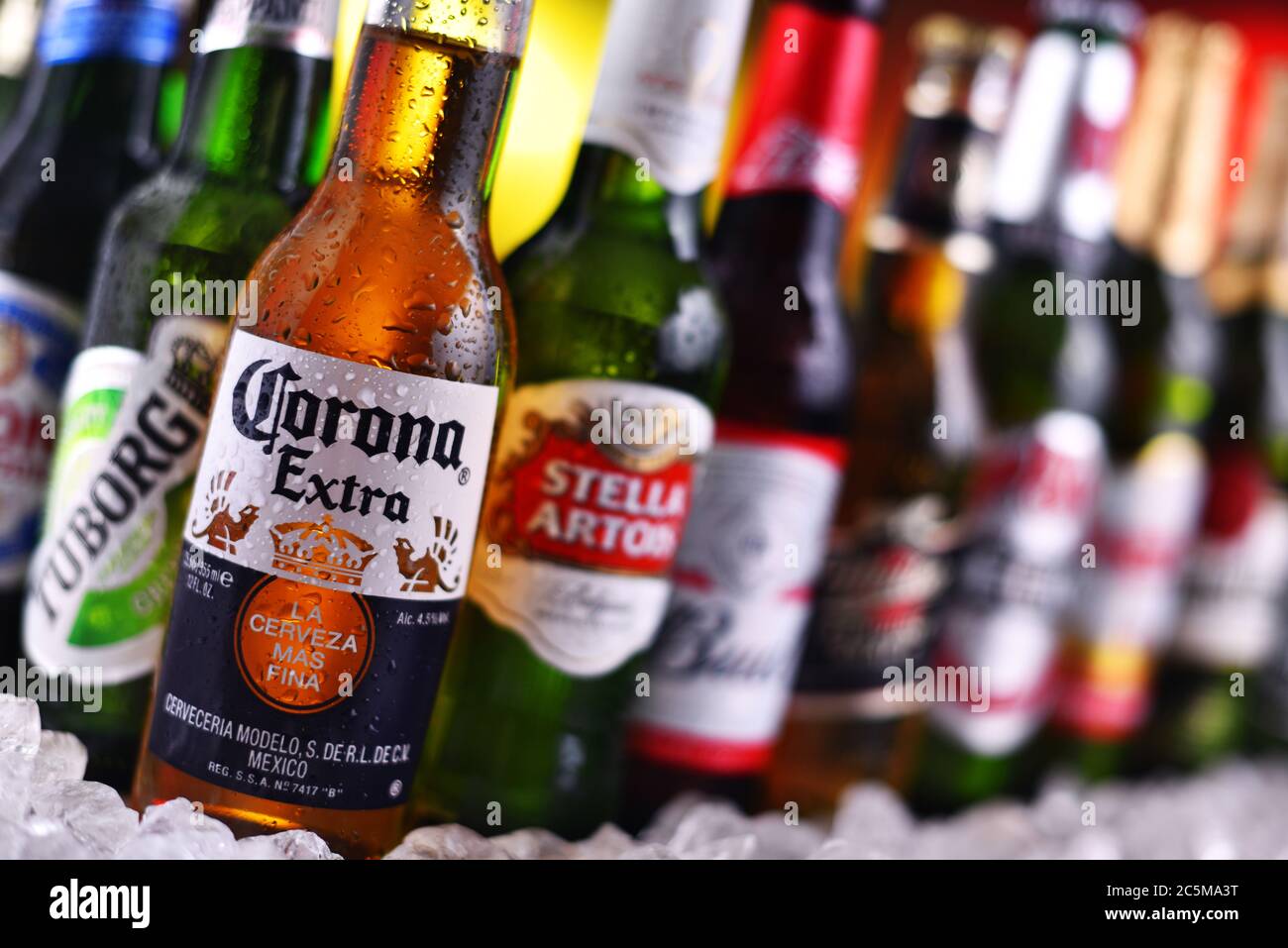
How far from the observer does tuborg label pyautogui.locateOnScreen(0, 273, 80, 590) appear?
896 millimetres

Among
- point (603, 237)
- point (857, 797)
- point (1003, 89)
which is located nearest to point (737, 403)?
point (603, 237)

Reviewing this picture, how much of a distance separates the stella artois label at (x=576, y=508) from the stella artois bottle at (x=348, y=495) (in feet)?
0.39

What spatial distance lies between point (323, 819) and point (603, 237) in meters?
0.43

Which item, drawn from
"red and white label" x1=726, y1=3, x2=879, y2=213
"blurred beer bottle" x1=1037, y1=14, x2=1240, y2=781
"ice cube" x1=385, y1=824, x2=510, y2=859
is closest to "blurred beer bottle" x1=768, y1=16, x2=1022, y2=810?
"red and white label" x1=726, y1=3, x2=879, y2=213

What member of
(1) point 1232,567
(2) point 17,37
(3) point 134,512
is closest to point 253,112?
(3) point 134,512

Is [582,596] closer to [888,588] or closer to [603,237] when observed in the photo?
[603,237]

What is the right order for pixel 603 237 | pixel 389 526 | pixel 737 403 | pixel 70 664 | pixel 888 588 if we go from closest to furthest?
pixel 389 526 → pixel 70 664 → pixel 603 237 → pixel 737 403 → pixel 888 588

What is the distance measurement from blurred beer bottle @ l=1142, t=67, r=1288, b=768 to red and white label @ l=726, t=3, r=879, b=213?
2.41ft

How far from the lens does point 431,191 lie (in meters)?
0.78

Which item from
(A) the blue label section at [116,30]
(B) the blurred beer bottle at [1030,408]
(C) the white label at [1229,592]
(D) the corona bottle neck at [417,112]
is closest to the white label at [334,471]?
(D) the corona bottle neck at [417,112]

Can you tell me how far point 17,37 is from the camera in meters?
1.11

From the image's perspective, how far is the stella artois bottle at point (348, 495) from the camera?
71cm

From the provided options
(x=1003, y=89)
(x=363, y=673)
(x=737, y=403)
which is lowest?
(x=363, y=673)

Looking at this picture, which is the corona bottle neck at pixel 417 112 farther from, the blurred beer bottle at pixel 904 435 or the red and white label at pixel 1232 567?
the red and white label at pixel 1232 567
